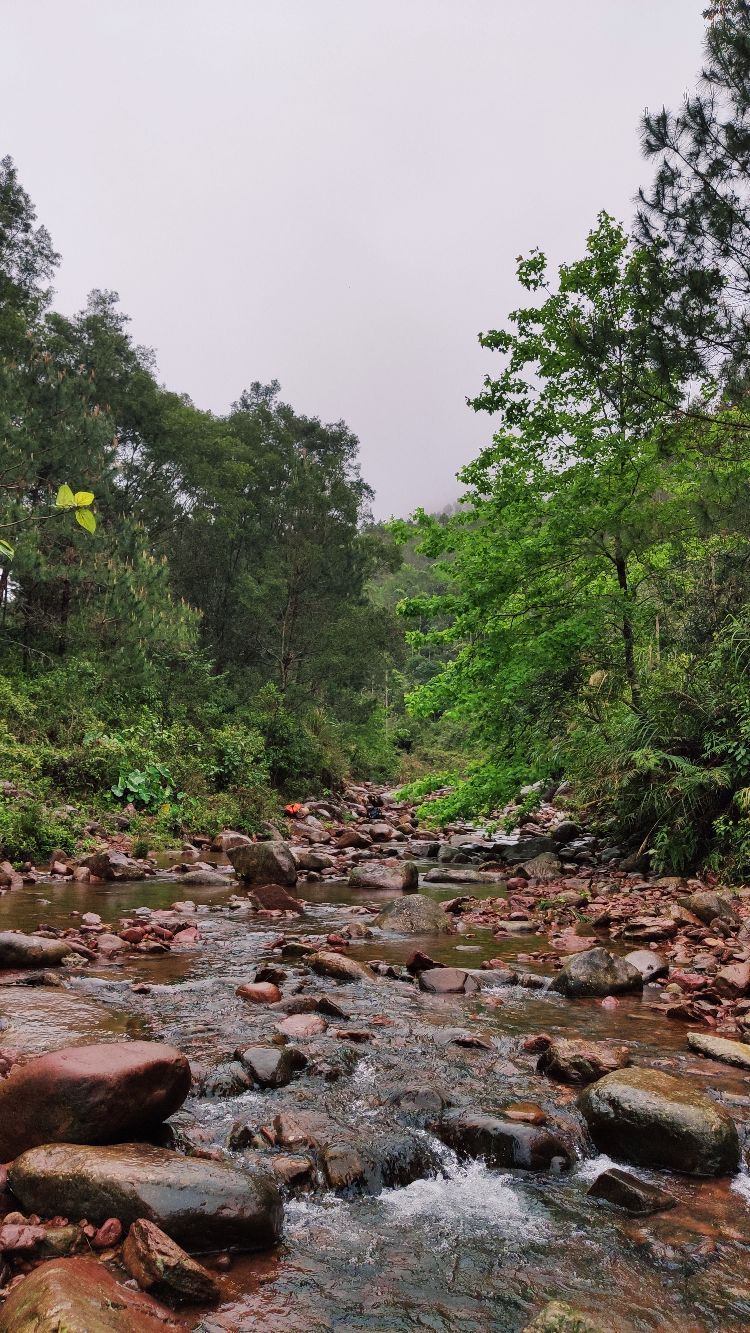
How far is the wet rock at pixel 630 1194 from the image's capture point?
2875mm

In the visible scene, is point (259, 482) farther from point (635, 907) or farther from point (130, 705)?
point (635, 907)

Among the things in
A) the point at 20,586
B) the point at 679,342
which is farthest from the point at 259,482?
the point at 679,342

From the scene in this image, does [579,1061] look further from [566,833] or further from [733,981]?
[566,833]

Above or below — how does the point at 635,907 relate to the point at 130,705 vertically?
below

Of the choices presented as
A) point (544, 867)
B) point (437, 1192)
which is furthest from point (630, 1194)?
point (544, 867)

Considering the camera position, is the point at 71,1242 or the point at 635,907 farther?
the point at 635,907

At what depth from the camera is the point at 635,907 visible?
7.72 metres

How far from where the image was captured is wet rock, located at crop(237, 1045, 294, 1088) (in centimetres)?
373

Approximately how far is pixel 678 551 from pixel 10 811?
10.0m

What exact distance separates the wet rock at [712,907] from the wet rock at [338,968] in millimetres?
3218

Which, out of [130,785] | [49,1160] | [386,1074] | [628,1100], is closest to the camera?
[49,1160]

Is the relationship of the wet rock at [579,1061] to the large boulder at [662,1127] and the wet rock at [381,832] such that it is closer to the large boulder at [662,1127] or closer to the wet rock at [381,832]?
the large boulder at [662,1127]

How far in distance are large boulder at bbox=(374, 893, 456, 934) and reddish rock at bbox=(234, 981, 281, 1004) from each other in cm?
251

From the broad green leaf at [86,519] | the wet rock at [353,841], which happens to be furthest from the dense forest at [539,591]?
the wet rock at [353,841]
